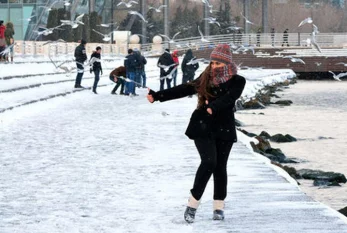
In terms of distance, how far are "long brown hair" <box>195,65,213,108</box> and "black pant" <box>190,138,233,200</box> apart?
386 millimetres

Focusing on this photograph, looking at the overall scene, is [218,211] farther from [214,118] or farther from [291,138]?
[291,138]

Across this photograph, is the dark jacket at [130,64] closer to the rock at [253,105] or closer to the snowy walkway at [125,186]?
the rock at [253,105]

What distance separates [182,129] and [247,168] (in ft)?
21.4

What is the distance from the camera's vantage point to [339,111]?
45.3 meters

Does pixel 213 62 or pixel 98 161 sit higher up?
pixel 213 62

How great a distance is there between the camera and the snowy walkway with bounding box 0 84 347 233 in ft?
32.4

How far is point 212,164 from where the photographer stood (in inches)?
389

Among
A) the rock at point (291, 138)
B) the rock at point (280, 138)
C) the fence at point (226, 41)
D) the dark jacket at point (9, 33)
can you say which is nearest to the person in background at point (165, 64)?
the rock at point (291, 138)

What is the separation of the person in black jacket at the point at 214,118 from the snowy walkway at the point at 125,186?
33 centimetres

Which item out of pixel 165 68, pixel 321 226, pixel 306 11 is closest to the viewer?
pixel 321 226

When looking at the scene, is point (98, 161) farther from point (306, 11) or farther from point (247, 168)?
point (306, 11)

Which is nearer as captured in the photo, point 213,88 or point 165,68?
point 213,88

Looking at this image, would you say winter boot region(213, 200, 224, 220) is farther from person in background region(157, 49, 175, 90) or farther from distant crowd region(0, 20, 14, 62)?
distant crowd region(0, 20, 14, 62)

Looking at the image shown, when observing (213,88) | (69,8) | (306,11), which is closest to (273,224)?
(213,88)
